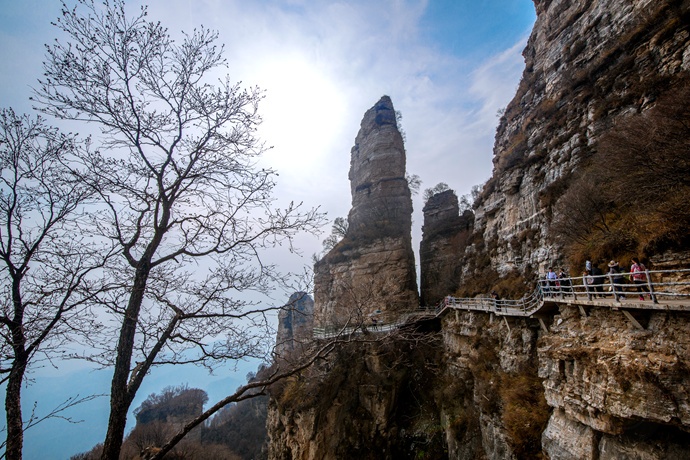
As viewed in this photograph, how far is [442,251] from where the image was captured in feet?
116

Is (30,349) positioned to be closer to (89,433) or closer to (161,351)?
(161,351)

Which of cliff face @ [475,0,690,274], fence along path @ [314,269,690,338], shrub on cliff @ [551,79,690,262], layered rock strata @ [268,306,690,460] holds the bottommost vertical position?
layered rock strata @ [268,306,690,460]

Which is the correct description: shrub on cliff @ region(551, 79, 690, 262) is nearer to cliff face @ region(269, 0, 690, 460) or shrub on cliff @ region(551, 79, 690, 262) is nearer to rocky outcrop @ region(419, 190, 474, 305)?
cliff face @ region(269, 0, 690, 460)

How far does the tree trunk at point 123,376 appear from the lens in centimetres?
354

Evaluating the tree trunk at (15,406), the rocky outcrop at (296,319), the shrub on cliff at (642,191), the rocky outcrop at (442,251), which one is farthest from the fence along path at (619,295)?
the rocky outcrop at (442,251)

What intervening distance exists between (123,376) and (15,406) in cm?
130

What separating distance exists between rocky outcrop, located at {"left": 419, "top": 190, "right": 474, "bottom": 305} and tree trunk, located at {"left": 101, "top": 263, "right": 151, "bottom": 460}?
3046cm

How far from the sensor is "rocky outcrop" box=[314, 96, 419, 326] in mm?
30875

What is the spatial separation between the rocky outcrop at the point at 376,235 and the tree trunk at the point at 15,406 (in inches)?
944

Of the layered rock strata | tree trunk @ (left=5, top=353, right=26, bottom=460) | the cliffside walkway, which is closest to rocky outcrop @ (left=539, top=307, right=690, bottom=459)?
the layered rock strata

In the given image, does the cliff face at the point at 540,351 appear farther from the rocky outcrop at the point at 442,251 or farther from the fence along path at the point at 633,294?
the rocky outcrop at the point at 442,251

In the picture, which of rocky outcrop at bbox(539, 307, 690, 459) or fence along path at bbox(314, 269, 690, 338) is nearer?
rocky outcrop at bbox(539, 307, 690, 459)

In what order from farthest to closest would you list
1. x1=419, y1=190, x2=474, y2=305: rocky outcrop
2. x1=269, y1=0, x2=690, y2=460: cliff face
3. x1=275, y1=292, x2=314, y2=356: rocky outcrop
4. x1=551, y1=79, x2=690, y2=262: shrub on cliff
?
x1=419, y1=190, x2=474, y2=305: rocky outcrop
x1=551, y1=79, x2=690, y2=262: shrub on cliff
x1=269, y1=0, x2=690, y2=460: cliff face
x1=275, y1=292, x2=314, y2=356: rocky outcrop

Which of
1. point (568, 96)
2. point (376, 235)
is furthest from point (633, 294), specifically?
point (376, 235)
